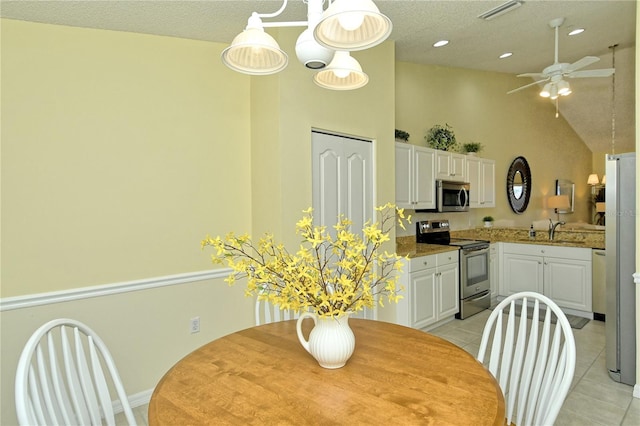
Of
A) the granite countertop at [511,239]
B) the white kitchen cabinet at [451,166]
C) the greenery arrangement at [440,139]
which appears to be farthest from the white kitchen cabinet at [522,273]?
the greenery arrangement at [440,139]

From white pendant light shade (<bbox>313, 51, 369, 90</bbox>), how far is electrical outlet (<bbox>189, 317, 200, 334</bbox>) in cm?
200

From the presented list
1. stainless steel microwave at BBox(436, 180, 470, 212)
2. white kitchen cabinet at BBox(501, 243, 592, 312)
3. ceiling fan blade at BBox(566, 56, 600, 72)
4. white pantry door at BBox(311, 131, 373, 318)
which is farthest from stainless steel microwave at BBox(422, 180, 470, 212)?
ceiling fan blade at BBox(566, 56, 600, 72)

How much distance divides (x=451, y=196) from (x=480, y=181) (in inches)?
36.9

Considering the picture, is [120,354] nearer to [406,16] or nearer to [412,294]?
[412,294]

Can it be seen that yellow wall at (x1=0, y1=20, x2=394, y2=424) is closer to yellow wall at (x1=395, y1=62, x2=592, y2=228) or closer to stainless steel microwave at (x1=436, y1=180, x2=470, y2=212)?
stainless steel microwave at (x1=436, y1=180, x2=470, y2=212)

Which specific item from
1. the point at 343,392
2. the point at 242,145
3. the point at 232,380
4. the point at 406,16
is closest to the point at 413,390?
the point at 343,392

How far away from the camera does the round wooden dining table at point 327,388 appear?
3.22 feet

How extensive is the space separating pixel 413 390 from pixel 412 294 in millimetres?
2408

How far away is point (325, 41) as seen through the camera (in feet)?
3.74

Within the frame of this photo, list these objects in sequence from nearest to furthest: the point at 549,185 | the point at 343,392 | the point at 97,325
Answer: the point at 343,392, the point at 97,325, the point at 549,185

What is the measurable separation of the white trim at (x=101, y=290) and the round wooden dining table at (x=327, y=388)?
124 centimetres

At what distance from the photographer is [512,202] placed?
6.22 m

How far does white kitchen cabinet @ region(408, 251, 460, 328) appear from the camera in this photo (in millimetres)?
3447

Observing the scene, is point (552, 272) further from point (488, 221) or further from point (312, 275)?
point (312, 275)
